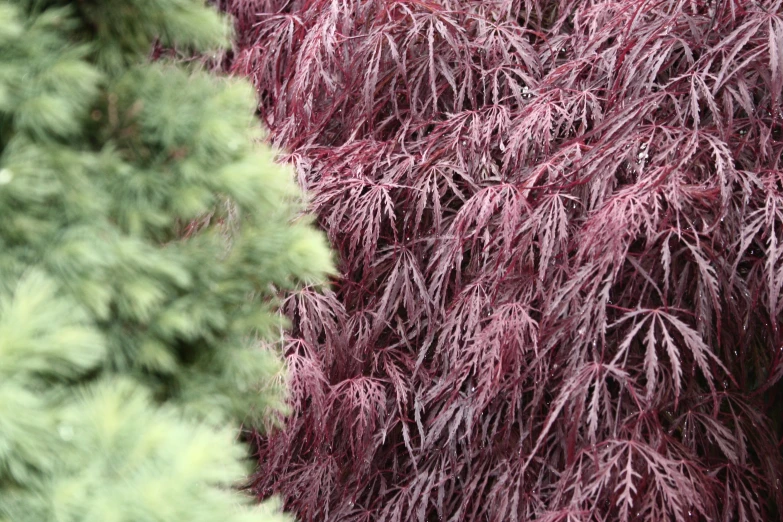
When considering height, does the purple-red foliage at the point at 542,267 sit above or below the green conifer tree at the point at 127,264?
below

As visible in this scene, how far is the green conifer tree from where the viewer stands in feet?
2.39

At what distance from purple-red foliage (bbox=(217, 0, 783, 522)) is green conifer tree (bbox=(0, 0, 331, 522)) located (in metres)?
0.69

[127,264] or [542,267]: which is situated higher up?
[127,264]

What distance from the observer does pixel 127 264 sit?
2.81 feet

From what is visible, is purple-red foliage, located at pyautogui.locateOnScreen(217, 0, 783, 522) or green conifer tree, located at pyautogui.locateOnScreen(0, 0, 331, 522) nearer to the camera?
green conifer tree, located at pyautogui.locateOnScreen(0, 0, 331, 522)

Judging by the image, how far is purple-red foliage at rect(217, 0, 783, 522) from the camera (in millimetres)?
1516

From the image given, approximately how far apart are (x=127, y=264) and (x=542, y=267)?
3.04 ft

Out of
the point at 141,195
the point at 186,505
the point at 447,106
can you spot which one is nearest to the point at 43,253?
the point at 141,195

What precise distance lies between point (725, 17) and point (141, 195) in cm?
130

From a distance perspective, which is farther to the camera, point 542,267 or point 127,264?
point 542,267

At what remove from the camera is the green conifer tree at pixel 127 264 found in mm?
729

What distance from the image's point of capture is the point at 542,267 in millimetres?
1577

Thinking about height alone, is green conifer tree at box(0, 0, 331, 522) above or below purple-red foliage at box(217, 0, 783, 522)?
above

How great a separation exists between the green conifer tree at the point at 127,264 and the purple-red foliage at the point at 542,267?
69 centimetres
